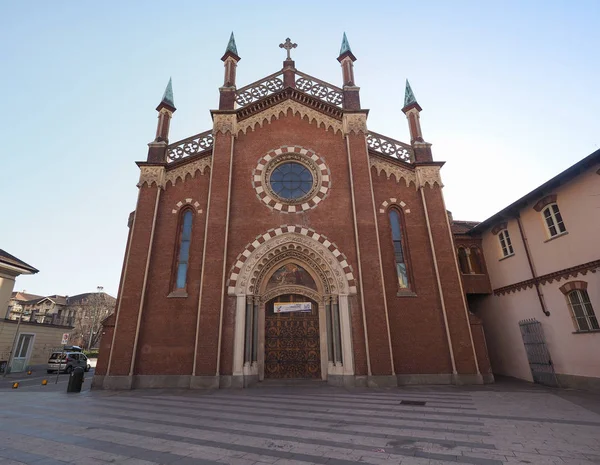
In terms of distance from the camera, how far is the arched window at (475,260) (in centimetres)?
1930

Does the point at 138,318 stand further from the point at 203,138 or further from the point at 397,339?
the point at 397,339

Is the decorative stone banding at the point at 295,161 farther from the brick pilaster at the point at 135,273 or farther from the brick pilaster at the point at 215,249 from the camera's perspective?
the brick pilaster at the point at 135,273

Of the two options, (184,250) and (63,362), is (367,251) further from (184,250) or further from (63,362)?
(63,362)

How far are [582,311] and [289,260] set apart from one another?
42.6ft

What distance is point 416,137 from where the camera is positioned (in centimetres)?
1911

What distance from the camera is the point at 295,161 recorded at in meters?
18.5

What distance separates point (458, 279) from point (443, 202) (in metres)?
4.31

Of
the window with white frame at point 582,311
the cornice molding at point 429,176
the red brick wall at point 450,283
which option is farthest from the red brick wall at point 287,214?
the window with white frame at point 582,311

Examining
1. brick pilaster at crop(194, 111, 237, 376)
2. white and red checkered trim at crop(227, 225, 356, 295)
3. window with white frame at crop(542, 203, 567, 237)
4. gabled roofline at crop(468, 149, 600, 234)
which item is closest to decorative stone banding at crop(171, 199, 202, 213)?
brick pilaster at crop(194, 111, 237, 376)

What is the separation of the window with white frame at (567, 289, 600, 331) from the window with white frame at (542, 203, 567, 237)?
8.74 feet

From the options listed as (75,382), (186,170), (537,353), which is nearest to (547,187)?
(537,353)

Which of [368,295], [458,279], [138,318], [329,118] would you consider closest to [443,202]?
[458,279]

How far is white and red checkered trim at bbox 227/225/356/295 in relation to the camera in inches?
611

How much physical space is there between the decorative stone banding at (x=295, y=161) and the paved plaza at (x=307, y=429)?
30.4 ft
